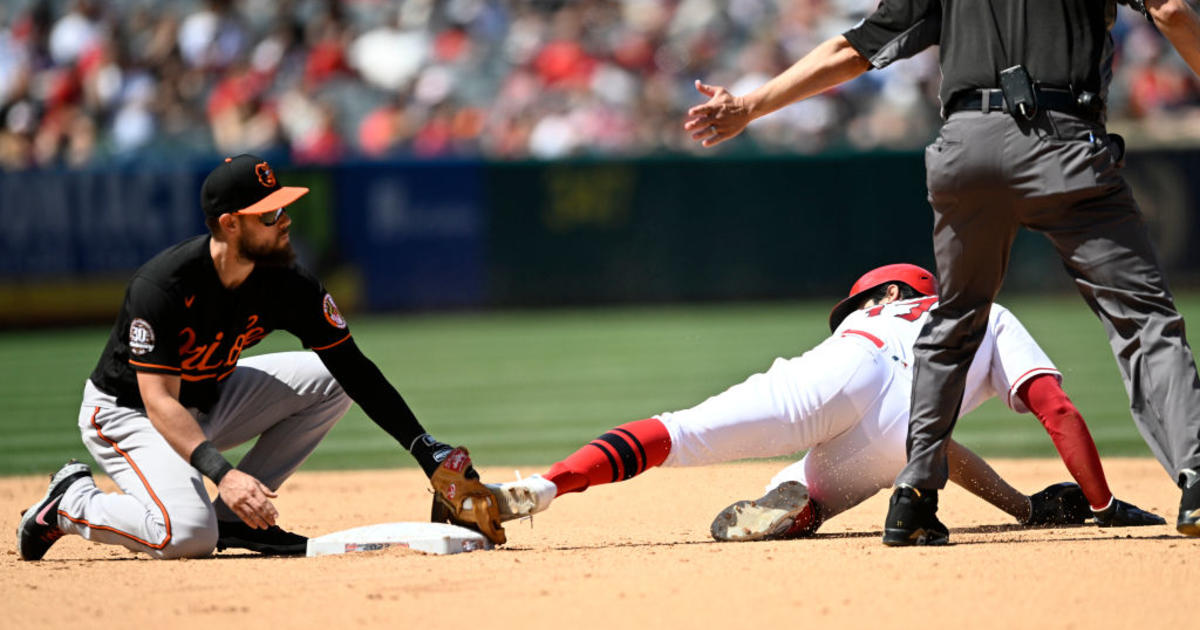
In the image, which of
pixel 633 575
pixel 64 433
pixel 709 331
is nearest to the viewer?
pixel 633 575

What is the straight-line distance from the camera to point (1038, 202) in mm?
4395

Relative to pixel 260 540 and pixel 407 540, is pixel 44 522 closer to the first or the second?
pixel 260 540

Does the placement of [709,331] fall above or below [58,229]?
below

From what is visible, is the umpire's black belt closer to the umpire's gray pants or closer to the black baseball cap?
the umpire's gray pants

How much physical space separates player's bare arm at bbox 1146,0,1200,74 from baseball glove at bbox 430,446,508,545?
2.45m

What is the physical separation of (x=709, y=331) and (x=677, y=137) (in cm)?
383

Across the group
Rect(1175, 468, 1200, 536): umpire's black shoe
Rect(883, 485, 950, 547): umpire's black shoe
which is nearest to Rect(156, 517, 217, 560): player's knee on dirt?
Rect(883, 485, 950, 547): umpire's black shoe

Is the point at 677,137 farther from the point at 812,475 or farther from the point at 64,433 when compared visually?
the point at 812,475

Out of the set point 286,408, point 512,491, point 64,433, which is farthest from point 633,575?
point 64,433

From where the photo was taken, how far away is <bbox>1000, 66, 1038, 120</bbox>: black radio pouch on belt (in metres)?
4.32

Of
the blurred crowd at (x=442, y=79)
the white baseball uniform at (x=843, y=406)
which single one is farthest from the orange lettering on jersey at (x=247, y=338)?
the blurred crowd at (x=442, y=79)

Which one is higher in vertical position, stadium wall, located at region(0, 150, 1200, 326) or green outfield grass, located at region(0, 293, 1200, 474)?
stadium wall, located at region(0, 150, 1200, 326)

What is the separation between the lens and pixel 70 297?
50.6 ft

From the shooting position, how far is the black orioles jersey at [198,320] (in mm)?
4840
